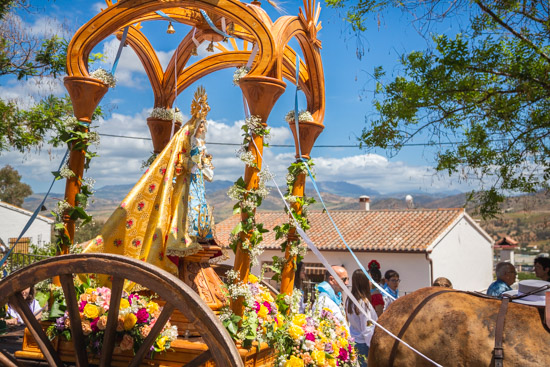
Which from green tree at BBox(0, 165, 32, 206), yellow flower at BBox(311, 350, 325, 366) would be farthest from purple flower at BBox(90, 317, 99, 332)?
green tree at BBox(0, 165, 32, 206)

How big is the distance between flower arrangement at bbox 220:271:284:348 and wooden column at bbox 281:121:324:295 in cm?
44

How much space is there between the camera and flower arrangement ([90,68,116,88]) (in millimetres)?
5473

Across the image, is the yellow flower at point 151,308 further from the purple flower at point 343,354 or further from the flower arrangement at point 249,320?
the purple flower at point 343,354

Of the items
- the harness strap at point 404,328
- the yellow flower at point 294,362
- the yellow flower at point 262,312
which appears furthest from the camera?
the yellow flower at point 262,312

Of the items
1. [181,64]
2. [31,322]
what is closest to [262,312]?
[31,322]

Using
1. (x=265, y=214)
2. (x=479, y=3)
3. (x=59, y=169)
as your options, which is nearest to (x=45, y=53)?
(x=59, y=169)

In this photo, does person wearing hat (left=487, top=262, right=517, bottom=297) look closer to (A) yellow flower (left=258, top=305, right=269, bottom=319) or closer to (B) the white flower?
(A) yellow flower (left=258, top=305, right=269, bottom=319)

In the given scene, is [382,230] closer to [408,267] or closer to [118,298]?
[408,267]

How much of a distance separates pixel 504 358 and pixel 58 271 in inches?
122

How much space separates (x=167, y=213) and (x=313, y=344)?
1.84 meters

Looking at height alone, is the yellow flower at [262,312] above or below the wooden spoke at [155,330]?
below

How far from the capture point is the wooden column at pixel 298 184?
539cm

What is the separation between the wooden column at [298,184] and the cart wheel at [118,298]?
210 centimetres

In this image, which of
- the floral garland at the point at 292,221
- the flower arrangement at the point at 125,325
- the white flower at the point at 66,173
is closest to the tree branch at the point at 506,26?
the floral garland at the point at 292,221
